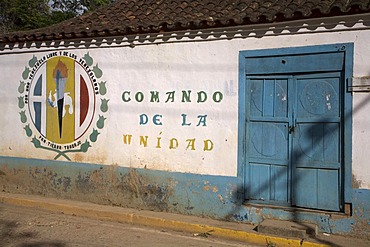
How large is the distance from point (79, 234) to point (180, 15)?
3.90 metres

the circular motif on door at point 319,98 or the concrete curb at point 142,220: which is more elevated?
the circular motif on door at point 319,98

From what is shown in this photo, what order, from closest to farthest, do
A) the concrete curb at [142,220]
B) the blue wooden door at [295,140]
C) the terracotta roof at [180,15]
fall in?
1. the concrete curb at [142,220]
2. the terracotta roof at [180,15]
3. the blue wooden door at [295,140]

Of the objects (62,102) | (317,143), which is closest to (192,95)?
(317,143)

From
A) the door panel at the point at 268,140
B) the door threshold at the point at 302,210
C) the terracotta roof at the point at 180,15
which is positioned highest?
the terracotta roof at the point at 180,15

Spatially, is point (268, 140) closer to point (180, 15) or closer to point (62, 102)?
point (180, 15)

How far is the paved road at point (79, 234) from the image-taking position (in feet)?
17.2

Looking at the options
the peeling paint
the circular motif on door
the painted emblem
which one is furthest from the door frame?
the painted emblem

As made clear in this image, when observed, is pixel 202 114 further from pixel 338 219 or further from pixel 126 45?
pixel 338 219

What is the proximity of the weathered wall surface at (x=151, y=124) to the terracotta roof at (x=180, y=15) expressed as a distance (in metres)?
0.25

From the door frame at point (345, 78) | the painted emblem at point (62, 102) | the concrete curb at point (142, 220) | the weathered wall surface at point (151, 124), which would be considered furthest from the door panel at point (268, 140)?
the painted emblem at point (62, 102)

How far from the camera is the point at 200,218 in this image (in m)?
6.08

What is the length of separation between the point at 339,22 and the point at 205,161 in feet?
9.25

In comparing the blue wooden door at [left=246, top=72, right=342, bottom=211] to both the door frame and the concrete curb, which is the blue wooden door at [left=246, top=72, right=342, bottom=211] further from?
the concrete curb

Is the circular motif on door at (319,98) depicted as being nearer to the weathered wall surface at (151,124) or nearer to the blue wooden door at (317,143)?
the blue wooden door at (317,143)
